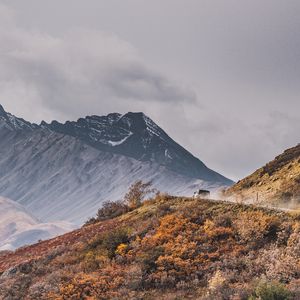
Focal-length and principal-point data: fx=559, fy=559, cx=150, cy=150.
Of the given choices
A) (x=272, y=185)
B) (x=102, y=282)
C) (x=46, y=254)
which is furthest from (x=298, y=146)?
(x=102, y=282)

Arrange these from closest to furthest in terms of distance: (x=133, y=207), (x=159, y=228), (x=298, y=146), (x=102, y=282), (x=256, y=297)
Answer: (x=256, y=297) → (x=102, y=282) → (x=159, y=228) → (x=133, y=207) → (x=298, y=146)

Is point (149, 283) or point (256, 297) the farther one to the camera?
point (149, 283)

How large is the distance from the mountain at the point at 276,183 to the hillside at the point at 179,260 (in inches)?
325

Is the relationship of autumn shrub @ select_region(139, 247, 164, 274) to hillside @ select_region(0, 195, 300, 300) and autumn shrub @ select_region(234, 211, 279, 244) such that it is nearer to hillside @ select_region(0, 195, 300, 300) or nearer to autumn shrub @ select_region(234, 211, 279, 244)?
hillside @ select_region(0, 195, 300, 300)

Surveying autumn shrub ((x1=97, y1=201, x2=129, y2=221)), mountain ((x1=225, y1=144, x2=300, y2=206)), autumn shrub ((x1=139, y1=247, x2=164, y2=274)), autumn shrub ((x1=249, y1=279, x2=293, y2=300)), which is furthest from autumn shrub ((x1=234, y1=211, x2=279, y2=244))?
autumn shrub ((x1=97, y1=201, x2=129, y2=221))

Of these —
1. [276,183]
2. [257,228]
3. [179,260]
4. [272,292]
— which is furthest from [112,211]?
[272,292]

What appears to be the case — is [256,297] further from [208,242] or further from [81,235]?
[81,235]

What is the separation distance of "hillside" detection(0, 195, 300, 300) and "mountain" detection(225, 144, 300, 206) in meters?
8.25

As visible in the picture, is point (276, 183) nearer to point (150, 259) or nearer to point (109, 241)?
point (109, 241)

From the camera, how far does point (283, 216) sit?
32.4m

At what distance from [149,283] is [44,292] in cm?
585

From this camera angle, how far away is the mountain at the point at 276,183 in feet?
143

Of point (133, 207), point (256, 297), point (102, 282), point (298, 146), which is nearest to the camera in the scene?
point (256, 297)

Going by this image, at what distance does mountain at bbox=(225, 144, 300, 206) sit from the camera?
4373 centimetres
